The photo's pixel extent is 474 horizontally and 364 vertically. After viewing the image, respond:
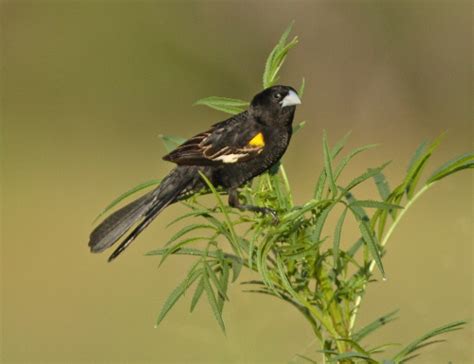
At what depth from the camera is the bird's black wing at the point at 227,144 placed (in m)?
2.32

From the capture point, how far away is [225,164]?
241 cm

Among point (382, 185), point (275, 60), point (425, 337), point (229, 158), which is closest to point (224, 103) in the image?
point (275, 60)

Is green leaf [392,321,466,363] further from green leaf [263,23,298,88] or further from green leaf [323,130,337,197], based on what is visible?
green leaf [263,23,298,88]

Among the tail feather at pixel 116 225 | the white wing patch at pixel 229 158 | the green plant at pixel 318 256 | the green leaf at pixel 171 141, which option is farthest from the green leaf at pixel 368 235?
the white wing patch at pixel 229 158

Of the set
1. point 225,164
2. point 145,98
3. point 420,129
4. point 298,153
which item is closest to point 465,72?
point 420,129

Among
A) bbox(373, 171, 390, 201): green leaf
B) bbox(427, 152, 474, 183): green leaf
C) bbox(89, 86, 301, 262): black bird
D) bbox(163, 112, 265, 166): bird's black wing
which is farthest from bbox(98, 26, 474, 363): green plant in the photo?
bbox(163, 112, 265, 166): bird's black wing

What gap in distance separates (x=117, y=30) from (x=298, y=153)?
1910 millimetres

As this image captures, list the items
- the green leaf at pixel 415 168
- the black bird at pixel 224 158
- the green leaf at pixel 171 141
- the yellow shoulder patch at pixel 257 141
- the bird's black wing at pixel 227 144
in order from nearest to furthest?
1. the green leaf at pixel 415 168
2. the green leaf at pixel 171 141
3. the black bird at pixel 224 158
4. the bird's black wing at pixel 227 144
5. the yellow shoulder patch at pixel 257 141

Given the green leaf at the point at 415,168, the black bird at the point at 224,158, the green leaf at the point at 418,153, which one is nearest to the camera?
the green leaf at the point at 415,168

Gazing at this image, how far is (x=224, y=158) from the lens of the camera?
95.7 inches

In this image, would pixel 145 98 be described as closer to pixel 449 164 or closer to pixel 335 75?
pixel 335 75

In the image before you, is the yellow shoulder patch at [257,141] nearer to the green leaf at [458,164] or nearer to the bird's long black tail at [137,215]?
the bird's long black tail at [137,215]

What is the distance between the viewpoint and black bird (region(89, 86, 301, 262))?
2.18 metres

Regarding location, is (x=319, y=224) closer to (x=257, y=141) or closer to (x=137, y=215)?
(x=137, y=215)
